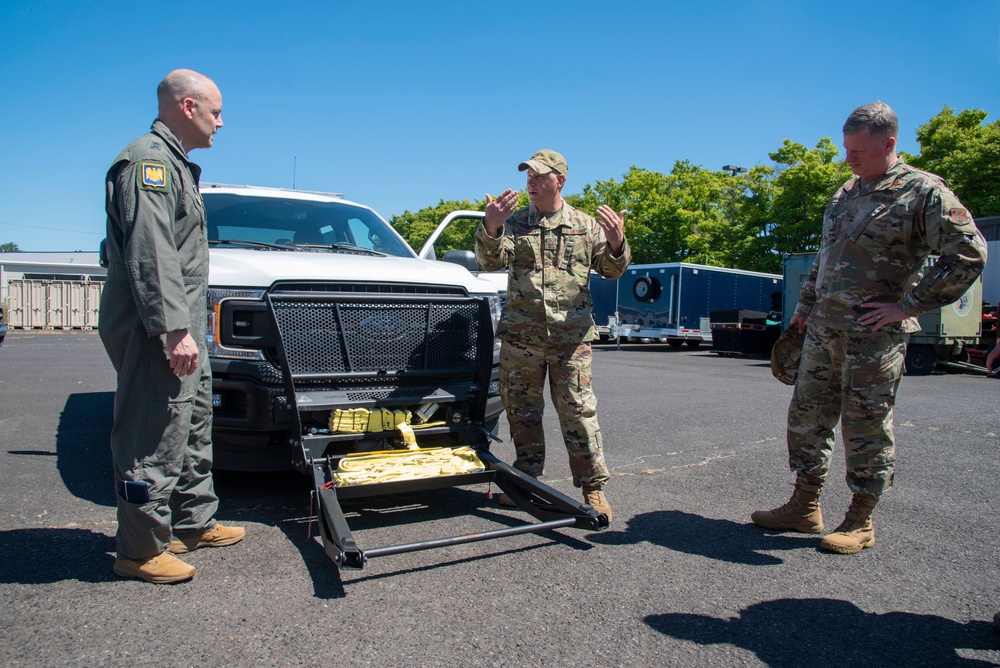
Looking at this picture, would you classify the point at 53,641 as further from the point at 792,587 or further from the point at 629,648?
the point at 792,587

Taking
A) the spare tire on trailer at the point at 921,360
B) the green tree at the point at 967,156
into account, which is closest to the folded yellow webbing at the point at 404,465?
the spare tire on trailer at the point at 921,360

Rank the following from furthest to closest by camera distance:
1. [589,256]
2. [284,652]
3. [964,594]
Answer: [589,256], [964,594], [284,652]

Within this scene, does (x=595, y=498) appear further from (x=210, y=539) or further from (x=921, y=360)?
(x=921, y=360)

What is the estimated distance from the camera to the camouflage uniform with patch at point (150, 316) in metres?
2.77

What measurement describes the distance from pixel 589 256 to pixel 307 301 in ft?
5.20

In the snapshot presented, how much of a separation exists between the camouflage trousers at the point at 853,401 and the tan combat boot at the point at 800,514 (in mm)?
66

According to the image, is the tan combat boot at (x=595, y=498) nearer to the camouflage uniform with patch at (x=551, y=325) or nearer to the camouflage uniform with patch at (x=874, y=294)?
the camouflage uniform with patch at (x=551, y=325)

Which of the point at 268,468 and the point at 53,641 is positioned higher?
the point at 268,468

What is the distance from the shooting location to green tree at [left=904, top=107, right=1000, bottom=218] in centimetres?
2597

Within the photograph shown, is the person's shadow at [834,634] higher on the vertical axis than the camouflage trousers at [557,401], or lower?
lower

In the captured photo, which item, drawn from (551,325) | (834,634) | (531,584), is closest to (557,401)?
(551,325)

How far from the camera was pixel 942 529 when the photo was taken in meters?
3.79

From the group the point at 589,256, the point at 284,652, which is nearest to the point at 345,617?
the point at 284,652

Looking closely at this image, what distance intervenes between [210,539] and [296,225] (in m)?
2.62
